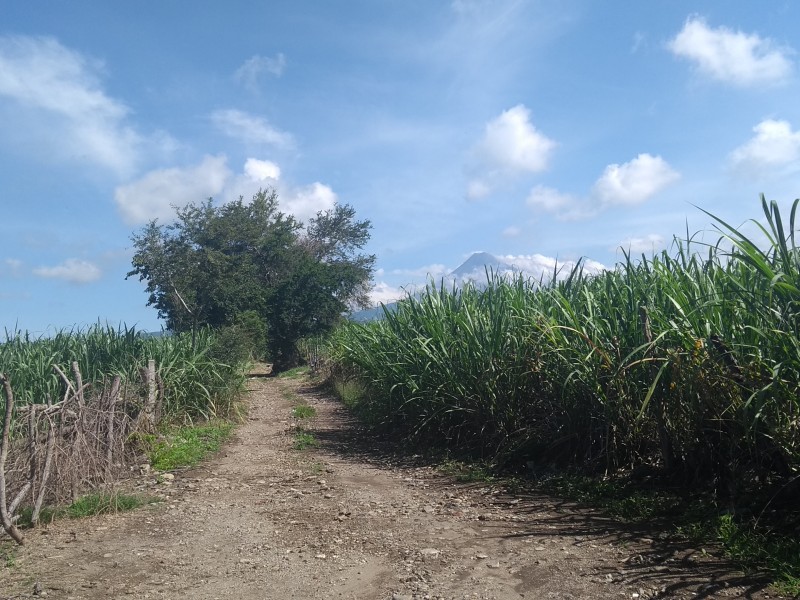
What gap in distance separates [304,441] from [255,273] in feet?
81.0

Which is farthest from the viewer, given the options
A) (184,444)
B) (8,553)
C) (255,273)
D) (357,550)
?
(255,273)

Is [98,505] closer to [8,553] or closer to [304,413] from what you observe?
[8,553]

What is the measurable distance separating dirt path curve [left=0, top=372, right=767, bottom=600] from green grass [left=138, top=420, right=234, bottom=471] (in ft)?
4.08

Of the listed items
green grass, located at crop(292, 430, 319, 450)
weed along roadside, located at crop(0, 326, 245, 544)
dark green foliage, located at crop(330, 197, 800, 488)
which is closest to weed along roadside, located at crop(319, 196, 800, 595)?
dark green foliage, located at crop(330, 197, 800, 488)

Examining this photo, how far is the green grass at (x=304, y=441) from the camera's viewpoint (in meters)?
9.59

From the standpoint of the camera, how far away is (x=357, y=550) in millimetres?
4887

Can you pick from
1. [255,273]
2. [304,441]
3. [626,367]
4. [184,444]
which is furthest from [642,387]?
[255,273]

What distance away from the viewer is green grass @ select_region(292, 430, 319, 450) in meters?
9.59

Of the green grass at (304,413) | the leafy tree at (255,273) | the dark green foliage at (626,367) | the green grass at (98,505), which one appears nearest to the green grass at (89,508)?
the green grass at (98,505)

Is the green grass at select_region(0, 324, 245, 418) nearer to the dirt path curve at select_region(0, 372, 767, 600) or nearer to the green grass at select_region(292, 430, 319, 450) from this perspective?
the green grass at select_region(292, 430, 319, 450)

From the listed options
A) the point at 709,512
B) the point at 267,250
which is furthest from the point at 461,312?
the point at 267,250

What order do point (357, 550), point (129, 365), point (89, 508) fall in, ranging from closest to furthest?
point (357, 550) < point (89, 508) < point (129, 365)

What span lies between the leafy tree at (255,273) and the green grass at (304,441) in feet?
42.8

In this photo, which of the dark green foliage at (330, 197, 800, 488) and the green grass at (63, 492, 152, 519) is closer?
the dark green foliage at (330, 197, 800, 488)
